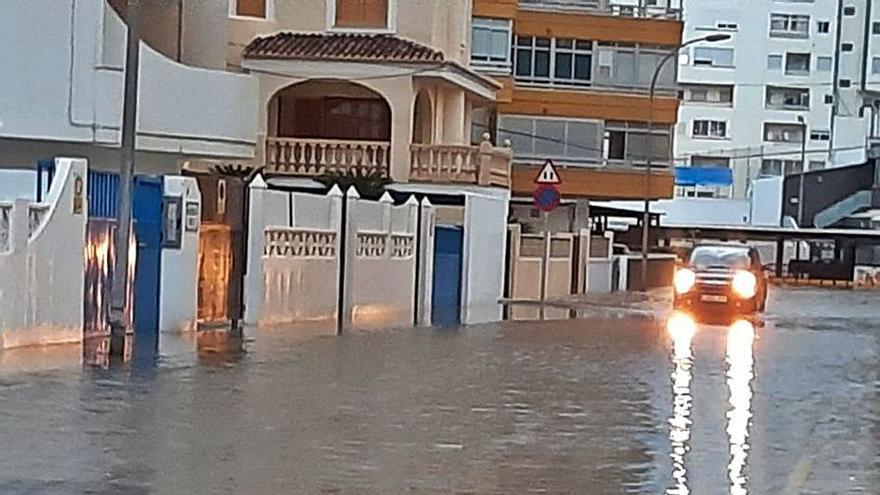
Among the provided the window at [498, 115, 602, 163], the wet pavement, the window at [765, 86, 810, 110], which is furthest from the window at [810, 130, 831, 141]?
the wet pavement

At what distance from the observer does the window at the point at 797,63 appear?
301 ft

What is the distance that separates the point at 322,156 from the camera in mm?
38500

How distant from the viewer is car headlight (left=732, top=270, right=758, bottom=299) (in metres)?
33.6

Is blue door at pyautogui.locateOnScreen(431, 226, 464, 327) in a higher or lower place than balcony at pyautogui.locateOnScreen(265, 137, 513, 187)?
lower

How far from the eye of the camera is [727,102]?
Answer: 9206 cm

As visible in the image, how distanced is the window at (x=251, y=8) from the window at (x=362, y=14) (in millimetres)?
1716

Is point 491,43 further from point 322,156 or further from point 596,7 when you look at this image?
point 322,156

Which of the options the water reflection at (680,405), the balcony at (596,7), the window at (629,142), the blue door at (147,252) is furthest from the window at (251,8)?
the blue door at (147,252)

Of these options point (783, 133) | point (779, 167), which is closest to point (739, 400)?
point (783, 133)

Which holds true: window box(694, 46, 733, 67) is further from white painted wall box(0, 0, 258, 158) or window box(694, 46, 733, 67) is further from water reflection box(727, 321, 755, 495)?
water reflection box(727, 321, 755, 495)

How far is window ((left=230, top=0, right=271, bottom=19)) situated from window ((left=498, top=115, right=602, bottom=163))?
47.4 feet

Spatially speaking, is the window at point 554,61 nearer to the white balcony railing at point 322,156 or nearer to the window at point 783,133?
the white balcony railing at point 322,156

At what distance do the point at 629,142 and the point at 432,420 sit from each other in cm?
4116

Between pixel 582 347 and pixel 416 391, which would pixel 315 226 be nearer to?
pixel 582 347
